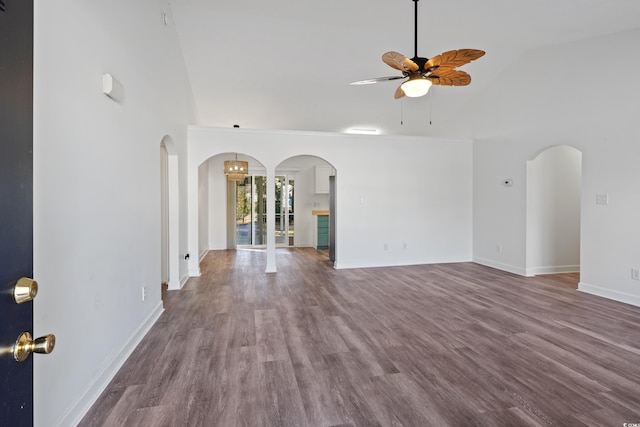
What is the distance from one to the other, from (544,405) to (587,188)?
3701mm

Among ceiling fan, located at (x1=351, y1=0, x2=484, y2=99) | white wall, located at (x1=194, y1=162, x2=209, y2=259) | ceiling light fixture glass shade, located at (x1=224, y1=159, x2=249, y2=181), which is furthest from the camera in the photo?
white wall, located at (x1=194, y1=162, x2=209, y2=259)

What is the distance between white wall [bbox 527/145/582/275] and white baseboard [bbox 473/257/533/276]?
0.11 metres

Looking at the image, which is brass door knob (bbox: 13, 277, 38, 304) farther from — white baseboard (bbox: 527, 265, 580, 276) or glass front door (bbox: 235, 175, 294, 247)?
glass front door (bbox: 235, 175, 294, 247)

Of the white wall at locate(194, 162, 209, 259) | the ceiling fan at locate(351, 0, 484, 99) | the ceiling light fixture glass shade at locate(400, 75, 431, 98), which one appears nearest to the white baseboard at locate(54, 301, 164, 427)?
the ceiling fan at locate(351, 0, 484, 99)

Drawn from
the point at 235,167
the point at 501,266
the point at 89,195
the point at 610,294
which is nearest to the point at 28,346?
the point at 89,195

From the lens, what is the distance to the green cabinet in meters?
8.66

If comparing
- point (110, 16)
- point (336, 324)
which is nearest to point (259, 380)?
point (336, 324)

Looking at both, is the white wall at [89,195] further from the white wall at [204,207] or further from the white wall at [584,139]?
the white wall at [584,139]

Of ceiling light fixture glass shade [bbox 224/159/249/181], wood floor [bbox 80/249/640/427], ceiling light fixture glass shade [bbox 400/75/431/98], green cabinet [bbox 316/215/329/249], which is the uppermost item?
ceiling light fixture glass shade [bbox 400/75/431/98]

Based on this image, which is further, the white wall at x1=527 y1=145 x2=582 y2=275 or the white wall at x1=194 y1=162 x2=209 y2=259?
the white wall at x1=194 y1=162 x2=209 y2=259

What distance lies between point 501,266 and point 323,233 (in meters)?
4.30

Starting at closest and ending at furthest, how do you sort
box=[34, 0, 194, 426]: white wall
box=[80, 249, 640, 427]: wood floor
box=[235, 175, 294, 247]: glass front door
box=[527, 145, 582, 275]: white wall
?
box=[34, 0, 194, 426]: white wall → box=[80, 249, 640, 427]: wood floor → box=[527, 145, 582, 275]: white wall → box=[235, 175, 294, 247]: glass front door

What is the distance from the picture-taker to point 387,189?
20.4 feet

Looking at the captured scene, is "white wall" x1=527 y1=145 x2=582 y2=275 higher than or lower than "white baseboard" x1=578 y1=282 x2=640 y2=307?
higher
